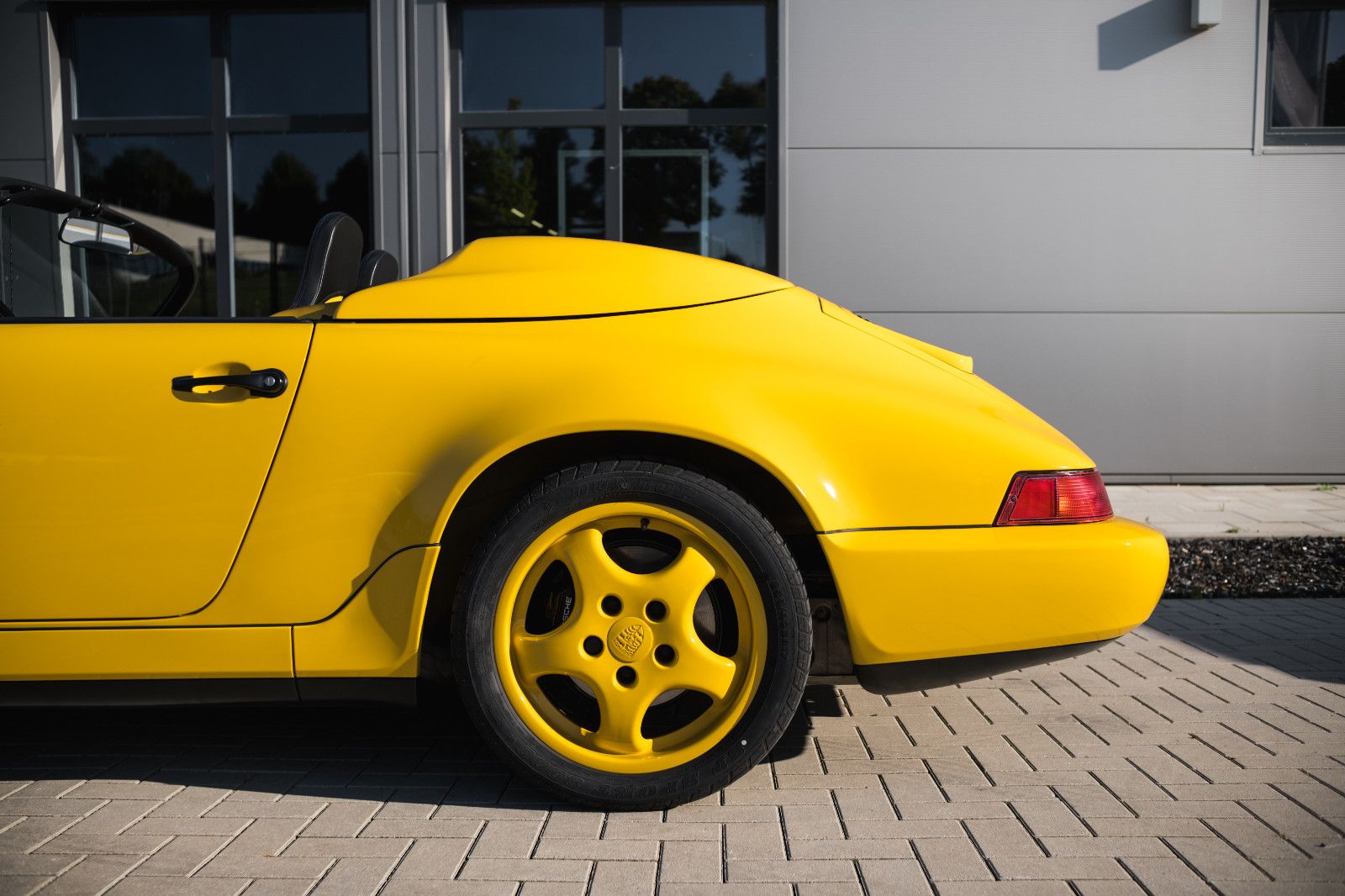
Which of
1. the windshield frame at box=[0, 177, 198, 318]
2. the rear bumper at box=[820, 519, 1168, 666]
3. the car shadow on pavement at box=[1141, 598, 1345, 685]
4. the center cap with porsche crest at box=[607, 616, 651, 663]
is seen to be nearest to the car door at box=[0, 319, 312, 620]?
the windshield frame at box=[0, 177, 198, 318]

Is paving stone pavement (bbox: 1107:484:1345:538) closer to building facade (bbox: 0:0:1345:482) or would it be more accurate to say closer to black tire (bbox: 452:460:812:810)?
building facade (bbox: 0:0:1345:482)

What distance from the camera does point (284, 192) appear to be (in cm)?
791

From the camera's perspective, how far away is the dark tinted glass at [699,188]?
7.67 meters

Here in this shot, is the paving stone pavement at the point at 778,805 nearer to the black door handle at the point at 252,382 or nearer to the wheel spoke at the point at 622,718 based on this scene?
the wheel spoke at the point at 622,718

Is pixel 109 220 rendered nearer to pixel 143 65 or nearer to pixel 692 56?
pixel 692 56

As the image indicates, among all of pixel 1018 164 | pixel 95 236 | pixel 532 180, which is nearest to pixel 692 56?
pixel 532 180

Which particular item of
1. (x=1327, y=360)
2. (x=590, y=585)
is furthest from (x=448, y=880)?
(x=1327, y=360)

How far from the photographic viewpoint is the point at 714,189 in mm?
7707

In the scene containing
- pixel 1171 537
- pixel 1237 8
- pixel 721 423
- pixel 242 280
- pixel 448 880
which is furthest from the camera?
pixel 242 280

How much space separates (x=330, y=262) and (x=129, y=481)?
0.90 meters

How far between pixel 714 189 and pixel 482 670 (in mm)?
5859

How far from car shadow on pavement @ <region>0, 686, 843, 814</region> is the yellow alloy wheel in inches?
9.4

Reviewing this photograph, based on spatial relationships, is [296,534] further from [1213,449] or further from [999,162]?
[1213,449]

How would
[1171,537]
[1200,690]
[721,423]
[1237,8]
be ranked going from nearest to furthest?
[721,423]
[1200,690]
[1171,537]
[1237,8]
